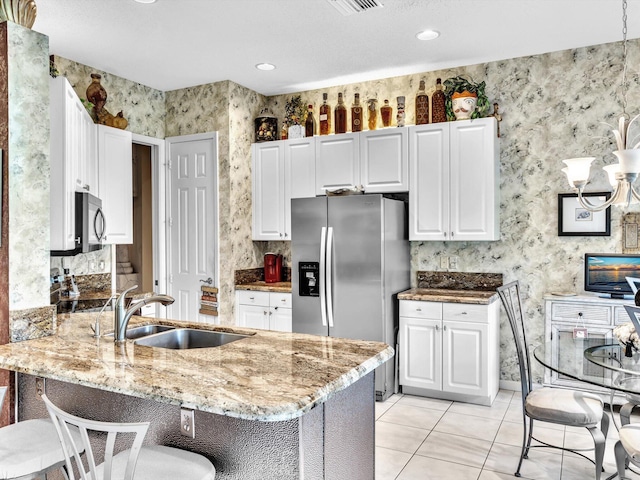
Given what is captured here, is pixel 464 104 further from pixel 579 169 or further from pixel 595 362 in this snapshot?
pixel 595 362

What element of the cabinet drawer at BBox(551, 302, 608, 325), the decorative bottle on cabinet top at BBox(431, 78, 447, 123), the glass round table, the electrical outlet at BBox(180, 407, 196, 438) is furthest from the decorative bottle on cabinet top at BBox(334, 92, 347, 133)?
the electrical outlet at BBox(180, 407, 196, 438)

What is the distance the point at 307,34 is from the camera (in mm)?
3691

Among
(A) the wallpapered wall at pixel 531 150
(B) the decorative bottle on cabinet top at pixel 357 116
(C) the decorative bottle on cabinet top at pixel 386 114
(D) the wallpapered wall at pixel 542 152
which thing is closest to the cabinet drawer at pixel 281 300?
(A) the wallpapered wall at pixel 531 150

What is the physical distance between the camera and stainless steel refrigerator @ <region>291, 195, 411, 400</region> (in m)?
4.04

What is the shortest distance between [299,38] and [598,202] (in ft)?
8.80

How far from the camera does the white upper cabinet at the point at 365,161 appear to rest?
438 cm

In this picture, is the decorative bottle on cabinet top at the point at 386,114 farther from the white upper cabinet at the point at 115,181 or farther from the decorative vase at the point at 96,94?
the decorative vase at the point at 96,94

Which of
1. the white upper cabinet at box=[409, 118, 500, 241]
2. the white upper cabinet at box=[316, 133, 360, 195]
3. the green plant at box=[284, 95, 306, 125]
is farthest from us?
the green plant at box=[284, 95, 306, 125]

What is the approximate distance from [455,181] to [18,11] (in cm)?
321

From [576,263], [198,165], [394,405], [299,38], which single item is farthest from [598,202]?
[198,165]

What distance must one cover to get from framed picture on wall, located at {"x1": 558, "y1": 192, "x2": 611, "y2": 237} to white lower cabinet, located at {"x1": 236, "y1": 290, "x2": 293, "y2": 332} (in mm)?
2451

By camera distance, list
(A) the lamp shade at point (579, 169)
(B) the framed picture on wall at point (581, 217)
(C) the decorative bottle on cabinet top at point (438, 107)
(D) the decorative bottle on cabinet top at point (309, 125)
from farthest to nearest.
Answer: (D) the decorative bottle on cabinet top at point (309, 125) < (C) the decorative bottle on cabinet top at point (438, 107) < (B) the framed picture on wall at point (581, 217) < (A) the lamp shade at point (579, 169)

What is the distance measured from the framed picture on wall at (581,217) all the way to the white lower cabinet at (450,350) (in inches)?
34.3

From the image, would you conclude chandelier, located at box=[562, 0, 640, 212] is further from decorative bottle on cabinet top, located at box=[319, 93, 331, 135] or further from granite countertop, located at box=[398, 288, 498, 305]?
decorative bottle on cabinet top, located at box=[319, 93, 331, 135]
